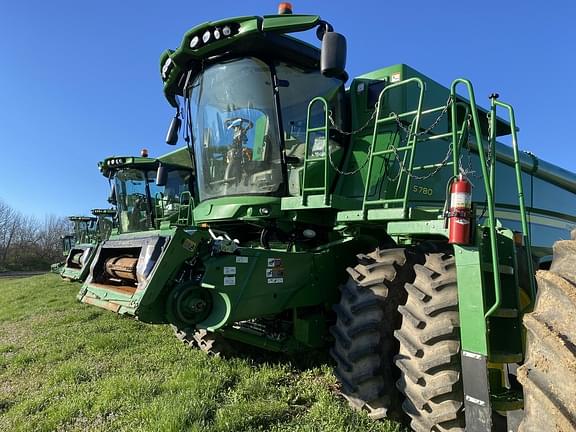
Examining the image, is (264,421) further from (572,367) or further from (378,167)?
(378,167)

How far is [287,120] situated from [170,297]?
2.13 meters

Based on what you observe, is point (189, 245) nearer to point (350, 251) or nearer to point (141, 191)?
point (350, 251)

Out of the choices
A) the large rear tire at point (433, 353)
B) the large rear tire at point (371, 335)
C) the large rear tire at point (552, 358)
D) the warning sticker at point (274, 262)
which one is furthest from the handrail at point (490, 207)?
the warning sticker at point (274, 262)

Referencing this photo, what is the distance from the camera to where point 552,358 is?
5.94ft

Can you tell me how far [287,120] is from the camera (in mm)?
4543

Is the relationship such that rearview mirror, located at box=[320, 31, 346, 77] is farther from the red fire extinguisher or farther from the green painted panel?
the green painted panel

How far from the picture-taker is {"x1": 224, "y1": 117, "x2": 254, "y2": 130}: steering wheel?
4.49m

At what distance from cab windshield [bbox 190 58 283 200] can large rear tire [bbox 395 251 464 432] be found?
1.87 metres

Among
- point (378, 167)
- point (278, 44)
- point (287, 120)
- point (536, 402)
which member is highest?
point (278, 44)

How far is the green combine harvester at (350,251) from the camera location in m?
2.75

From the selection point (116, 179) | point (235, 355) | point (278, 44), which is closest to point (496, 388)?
point (235, 355)

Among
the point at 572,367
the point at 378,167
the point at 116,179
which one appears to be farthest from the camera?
the point at 116,179

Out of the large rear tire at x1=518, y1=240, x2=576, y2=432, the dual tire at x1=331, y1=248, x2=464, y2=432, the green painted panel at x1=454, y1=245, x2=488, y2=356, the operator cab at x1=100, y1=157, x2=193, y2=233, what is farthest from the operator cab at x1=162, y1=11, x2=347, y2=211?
the operator cab at x1=100, y1=157, x2=193, y2=233

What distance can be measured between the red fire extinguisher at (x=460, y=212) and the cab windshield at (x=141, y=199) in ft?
38.1
